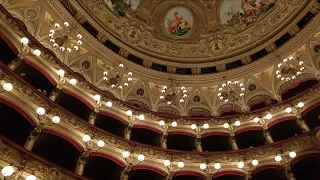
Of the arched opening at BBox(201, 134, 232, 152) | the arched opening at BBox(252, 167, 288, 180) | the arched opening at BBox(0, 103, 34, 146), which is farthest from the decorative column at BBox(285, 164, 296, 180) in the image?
the arched opening at BBox(0, 103, 34, 146)

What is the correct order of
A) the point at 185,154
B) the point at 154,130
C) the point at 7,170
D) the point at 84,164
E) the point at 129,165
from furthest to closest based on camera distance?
the point at 154,130 < the point at 185,154 < the point at 129,165 < the point at 84,164 < the point at 7,170

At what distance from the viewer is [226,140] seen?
1836cm

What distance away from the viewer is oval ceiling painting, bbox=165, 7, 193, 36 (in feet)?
76.6

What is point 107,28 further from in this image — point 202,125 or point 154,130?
point 202,125

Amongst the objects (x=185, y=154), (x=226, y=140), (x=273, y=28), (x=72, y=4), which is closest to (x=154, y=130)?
(x=185, y=154)

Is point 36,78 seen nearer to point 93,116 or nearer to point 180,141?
point 93,116

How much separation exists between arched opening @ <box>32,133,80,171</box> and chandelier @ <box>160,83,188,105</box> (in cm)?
757

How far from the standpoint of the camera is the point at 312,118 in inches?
675

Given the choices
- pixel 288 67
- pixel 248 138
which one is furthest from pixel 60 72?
pixel 288 67

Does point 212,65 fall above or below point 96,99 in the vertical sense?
above

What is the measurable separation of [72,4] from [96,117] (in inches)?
276

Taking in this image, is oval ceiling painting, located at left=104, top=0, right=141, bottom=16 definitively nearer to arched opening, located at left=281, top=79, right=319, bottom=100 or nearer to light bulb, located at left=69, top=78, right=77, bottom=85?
light bulb, located at left=69, top=78, right=77, bottom=85

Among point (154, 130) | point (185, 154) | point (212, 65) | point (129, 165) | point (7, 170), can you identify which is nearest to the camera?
point (7, 170)

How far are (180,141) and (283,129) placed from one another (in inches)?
236
